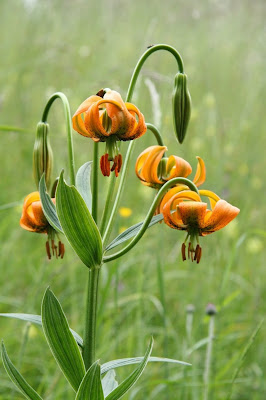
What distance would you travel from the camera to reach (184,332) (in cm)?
158

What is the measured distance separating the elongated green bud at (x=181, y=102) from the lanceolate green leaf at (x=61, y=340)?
391 mm

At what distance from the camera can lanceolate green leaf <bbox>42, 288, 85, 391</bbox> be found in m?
0.82

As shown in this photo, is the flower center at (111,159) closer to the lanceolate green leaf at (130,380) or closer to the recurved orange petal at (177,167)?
the recurved orange petal at (177,167)

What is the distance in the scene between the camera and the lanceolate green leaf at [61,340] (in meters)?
0.82

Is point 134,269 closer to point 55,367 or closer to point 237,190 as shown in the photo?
point 55,367

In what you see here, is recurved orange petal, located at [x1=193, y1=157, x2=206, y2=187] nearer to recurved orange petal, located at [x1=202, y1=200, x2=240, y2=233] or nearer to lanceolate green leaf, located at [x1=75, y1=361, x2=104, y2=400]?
recurved orange petal, located at [x1=202, y1=200, x2=240, y2=233]

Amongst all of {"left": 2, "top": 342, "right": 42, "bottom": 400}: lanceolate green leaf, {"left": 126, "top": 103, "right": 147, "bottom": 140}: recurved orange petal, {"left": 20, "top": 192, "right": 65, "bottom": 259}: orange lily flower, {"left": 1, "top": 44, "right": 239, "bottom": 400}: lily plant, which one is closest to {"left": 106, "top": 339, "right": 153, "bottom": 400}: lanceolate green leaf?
{"left": 1, "top": 44, "right": 239, "bottom": 400}: lily plant

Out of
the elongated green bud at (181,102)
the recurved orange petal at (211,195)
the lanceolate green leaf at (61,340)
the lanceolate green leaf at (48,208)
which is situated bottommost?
the lanceolate green leaf at (61,340)

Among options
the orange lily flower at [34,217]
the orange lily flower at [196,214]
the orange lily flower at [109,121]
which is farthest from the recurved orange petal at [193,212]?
the orange lily flower at [34,217]

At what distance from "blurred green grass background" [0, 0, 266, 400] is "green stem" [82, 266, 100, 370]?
185mm

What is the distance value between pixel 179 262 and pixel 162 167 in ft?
3.39

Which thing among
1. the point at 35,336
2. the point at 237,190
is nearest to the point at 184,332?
the point at 35,336

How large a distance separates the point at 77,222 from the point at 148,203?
4.18ft

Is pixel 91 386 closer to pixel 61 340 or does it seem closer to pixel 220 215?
pixel 61 340
